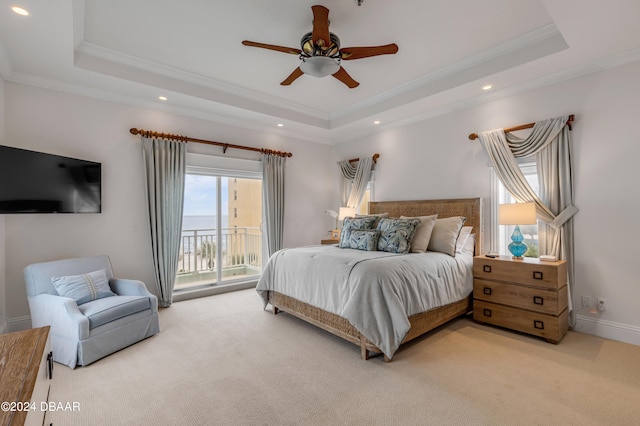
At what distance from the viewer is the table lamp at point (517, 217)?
9.85 feet

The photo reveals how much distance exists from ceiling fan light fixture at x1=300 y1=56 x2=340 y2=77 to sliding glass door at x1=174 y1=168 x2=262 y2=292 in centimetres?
253

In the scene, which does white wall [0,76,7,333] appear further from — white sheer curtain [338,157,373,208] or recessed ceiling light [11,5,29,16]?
white sheer curtain [338,157,373,208]

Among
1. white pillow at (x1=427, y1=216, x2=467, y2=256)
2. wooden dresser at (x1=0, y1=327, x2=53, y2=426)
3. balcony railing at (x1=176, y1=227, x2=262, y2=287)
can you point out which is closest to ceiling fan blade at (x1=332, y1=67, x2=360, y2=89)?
white pillow at (x1=427, y1=216, x2=467, y2=256)

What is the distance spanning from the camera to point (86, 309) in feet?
8.55

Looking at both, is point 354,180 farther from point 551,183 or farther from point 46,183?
point 46,183

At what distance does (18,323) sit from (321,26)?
420cm

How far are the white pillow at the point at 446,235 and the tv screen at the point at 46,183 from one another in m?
3.97

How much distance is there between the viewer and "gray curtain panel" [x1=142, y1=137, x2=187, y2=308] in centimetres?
389

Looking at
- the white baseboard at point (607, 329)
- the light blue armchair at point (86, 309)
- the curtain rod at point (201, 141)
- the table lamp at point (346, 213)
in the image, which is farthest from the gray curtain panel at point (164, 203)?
the white baseboard at point (607, 329)

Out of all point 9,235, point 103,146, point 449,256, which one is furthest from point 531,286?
point 9,235

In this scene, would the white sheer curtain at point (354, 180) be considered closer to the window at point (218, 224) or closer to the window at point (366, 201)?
the window at point (366, 201)

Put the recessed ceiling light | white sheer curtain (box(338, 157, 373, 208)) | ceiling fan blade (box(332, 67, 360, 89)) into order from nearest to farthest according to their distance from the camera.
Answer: the recessed ceiling light
ceiling fan blade (box(332, 67, 360, 89))
white sheer curtain (box(338, 157, 373, 208))

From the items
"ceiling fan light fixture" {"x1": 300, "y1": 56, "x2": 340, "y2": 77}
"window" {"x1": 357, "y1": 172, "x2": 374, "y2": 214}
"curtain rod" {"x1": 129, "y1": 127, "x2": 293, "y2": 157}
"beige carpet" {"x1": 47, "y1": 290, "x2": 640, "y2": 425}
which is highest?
"ceiling fan light fixture" {"x1": 300, "y1": 56, "x2": 340, "y2": 77}

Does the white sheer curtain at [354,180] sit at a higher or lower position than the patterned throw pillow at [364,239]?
higher
